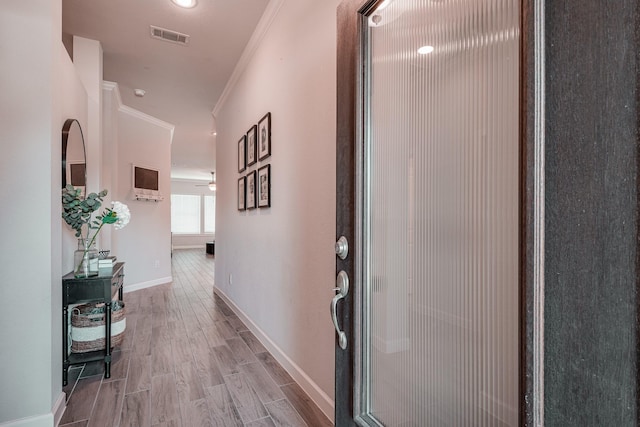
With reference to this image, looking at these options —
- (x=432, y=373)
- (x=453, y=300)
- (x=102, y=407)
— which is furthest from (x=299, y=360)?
(x=453, y=300)

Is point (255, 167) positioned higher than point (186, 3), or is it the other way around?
point (186, 3)

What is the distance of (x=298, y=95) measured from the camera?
222 centimetres

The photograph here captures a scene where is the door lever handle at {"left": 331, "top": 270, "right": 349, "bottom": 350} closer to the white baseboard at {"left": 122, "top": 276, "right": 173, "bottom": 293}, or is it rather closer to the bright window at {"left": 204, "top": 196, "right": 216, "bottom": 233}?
the white baseboard at {"left": 122, "top": 276, "right": 173, "bottom": 293}

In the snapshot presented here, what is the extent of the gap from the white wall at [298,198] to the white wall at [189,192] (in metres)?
10.7

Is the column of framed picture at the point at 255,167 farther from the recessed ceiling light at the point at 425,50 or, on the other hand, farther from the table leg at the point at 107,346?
the recessed ceiling light at the point at 425,50

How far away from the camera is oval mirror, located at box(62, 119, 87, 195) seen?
2408 mm

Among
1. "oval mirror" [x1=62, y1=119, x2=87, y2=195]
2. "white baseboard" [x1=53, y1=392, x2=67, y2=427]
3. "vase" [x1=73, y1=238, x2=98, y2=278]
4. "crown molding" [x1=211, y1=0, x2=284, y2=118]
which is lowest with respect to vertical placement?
"white baseboard" [x1=53, y1=392, x2=67, y2=427]

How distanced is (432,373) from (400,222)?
1.43 feet

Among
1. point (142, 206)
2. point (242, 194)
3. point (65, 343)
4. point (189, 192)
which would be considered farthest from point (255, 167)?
point (189, 192)

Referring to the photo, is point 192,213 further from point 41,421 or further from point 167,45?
point 41,421

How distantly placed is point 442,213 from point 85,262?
8.41 feet

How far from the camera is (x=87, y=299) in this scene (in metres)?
2.21

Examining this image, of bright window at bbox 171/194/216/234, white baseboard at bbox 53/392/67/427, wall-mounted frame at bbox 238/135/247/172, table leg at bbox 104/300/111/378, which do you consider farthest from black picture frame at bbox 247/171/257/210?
bright window at bbox 171/194/216/234

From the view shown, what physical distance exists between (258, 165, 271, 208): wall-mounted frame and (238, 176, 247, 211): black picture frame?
0.52 m
